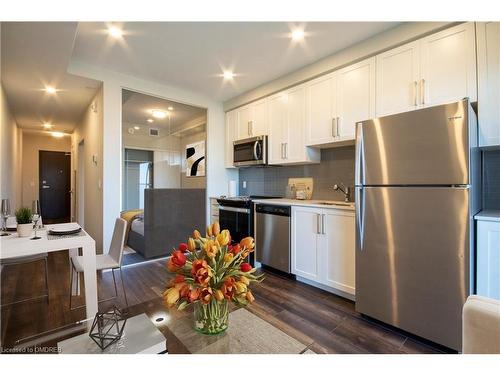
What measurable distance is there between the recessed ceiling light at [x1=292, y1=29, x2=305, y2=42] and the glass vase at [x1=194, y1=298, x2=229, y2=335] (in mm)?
2456

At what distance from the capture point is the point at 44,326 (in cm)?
195

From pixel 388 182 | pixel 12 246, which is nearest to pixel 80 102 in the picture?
pixel 12 246

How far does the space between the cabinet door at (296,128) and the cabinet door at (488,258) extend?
6.15 ft

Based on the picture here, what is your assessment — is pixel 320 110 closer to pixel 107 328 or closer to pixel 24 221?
pixel 107 328

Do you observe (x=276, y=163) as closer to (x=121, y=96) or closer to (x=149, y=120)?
(x=149, y=120)

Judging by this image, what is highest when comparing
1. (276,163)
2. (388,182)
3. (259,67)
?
(259,67)

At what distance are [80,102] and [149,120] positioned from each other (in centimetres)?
130

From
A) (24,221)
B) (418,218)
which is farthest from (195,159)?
(418,218)

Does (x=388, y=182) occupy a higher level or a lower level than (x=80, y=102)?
lower

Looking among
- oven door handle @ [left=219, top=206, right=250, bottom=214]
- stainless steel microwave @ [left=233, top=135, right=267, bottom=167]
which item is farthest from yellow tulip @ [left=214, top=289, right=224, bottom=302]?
stainless steel microwave @ [left=233, top=135, right=267, bottom=167]

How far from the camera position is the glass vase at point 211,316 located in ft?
2.96

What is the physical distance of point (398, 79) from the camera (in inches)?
90.3

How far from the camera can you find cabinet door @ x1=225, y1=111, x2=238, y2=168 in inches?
165

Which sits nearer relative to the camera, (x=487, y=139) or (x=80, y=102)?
(x=487, y=139)
